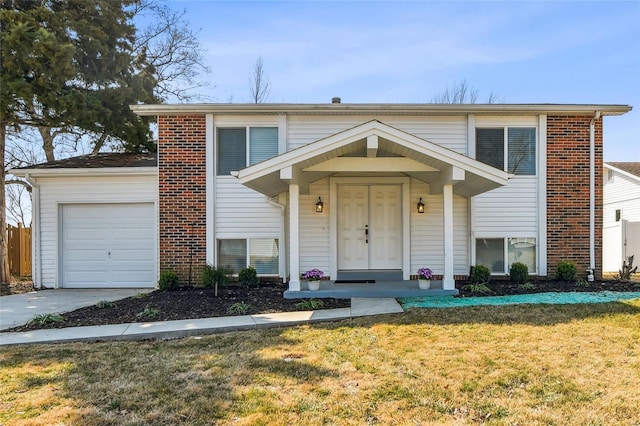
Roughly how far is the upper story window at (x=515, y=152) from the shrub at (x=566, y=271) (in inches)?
90.9

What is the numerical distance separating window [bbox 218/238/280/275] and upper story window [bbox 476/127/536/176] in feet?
18.5

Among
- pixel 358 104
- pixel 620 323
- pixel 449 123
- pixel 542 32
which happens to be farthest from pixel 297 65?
pixel 620 323

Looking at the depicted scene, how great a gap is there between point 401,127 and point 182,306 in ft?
21.2

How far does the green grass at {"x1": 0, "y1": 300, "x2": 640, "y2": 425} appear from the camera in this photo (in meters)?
3.15

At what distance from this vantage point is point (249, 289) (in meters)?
8.81

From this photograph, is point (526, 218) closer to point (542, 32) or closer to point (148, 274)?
point (542, 32)

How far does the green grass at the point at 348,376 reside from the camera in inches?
124

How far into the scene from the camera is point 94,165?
10234 millimetres

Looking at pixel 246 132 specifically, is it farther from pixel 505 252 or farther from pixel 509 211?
pixel 505 252

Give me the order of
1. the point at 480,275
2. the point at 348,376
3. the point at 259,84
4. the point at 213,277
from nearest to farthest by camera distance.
→ the point at 348,376, the point at 213,277, the point at 480,275, the point at 259,84

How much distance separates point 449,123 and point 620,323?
5671 mm

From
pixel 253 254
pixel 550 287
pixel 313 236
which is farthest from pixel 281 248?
pixel 550 287

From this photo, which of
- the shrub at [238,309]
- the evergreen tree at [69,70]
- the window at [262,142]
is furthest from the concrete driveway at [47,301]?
the window at [262,142]

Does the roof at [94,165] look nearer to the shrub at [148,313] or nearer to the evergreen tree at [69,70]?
the evergreen tree at [69,70]
